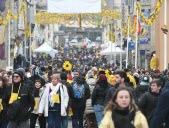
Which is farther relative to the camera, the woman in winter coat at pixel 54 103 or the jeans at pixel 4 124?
the woman in winter coat at pixel 54 103

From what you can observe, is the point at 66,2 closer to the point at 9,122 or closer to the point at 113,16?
the point at 113,16

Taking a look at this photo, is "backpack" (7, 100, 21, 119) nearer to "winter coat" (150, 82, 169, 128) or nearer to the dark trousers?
"winter coat" (150, 82, 169, 128)

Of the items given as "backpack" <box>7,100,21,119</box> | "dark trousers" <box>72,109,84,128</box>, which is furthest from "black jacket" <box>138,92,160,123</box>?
"dark trousers" <box>72,109,84,128</box>

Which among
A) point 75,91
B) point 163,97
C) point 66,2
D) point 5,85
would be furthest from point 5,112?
point 66,2

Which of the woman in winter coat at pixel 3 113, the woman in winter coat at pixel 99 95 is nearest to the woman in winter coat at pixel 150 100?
the woman in winter coat at pixel 3 113

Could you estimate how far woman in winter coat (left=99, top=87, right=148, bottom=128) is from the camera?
7.16 m

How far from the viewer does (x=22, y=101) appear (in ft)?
37.7

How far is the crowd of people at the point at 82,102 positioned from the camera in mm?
7230

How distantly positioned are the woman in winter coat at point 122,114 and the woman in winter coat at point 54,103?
636 cm

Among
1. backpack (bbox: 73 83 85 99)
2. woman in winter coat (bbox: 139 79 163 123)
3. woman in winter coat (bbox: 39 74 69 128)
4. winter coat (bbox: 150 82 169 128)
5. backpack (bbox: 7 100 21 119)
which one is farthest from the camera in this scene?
backpack (bbox: 73 83 85 99)

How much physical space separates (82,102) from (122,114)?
864cm

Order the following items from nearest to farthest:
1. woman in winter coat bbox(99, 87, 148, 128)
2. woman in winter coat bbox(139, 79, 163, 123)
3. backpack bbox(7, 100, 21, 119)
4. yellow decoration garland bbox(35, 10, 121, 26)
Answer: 1. woman in winter coat bbox(99, 87, 148, 128)
2. woman in winter coat bbox(139, 79, 163, 123)
3. backpack bbox(7, 100, 21, 119)
4. yellow decoration garland bbox(35, 10, 121, 26)

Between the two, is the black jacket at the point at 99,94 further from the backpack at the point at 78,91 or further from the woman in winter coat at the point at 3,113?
the woman in winter coat at the point at 3,113

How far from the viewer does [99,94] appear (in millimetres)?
14594
